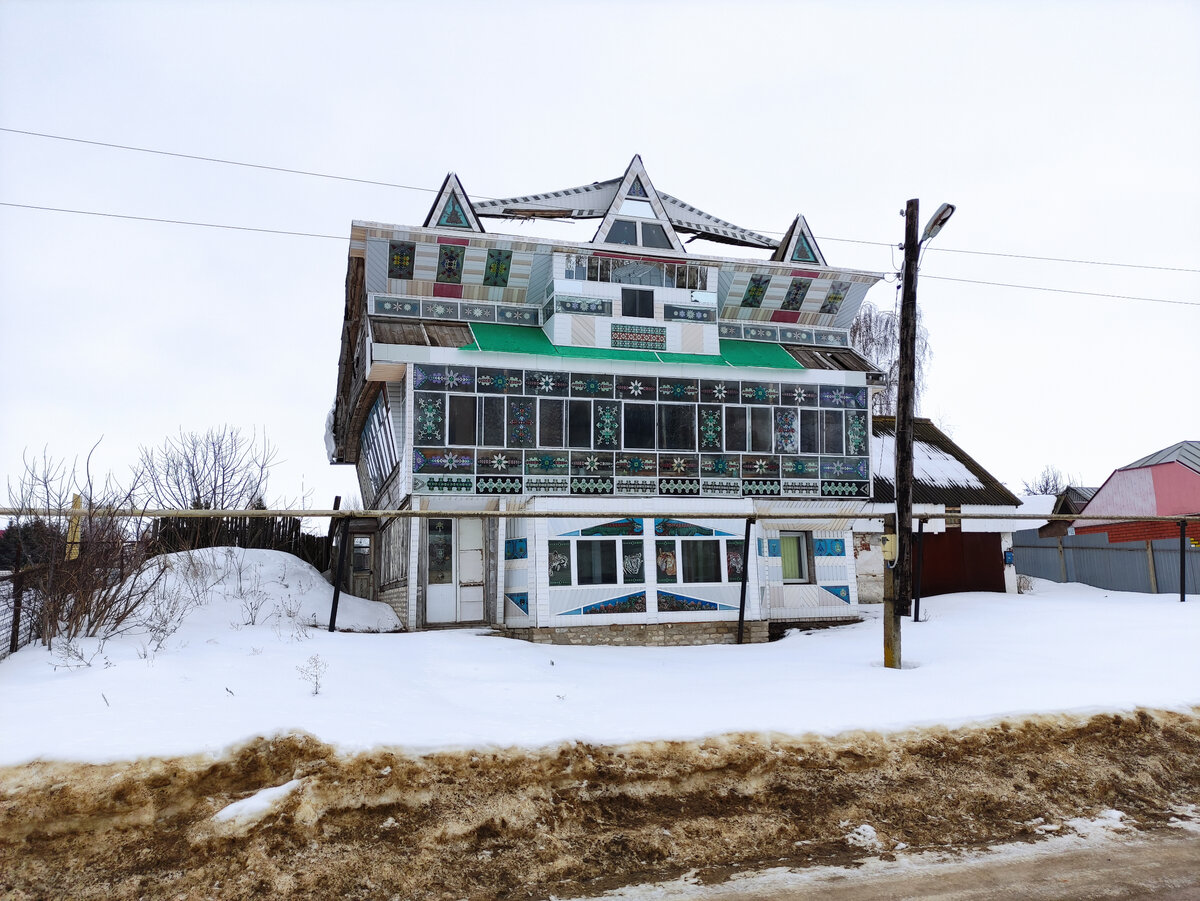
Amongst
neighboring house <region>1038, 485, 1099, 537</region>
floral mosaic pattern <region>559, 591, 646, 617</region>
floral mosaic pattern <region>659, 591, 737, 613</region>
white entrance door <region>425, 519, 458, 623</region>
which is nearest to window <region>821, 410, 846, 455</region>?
floral mosaic pattern <region>659, 591, 737, 613</region>

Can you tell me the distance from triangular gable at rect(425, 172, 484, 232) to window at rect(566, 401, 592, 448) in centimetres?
474

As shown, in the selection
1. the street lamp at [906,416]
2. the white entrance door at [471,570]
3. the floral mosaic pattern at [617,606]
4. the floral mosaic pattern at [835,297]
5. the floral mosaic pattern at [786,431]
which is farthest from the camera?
the floral mosaic pattern at [835,297]

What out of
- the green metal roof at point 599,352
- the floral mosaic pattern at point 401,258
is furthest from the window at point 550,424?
the floral mosaic pattern at point 401,258

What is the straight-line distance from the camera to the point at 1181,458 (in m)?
30.4

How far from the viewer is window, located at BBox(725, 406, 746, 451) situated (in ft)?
68.9

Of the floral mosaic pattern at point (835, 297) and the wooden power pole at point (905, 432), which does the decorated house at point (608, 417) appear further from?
the wooden power pole at point (905, 432)

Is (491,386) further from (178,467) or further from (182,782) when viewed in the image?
(178,467)

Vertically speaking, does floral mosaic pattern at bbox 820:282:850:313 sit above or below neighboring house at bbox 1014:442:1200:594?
above

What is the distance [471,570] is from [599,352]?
19.3 feet

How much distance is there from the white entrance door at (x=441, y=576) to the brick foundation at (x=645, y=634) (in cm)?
170

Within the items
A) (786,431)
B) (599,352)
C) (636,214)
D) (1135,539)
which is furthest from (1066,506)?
(599,352)

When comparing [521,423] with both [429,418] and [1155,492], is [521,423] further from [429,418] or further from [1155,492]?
[1155,492]

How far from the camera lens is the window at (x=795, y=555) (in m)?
21.7

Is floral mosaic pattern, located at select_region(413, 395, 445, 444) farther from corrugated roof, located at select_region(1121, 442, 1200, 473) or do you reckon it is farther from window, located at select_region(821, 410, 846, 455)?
corrugated roof, located at select_region(1121, 442, 1200, 473)
